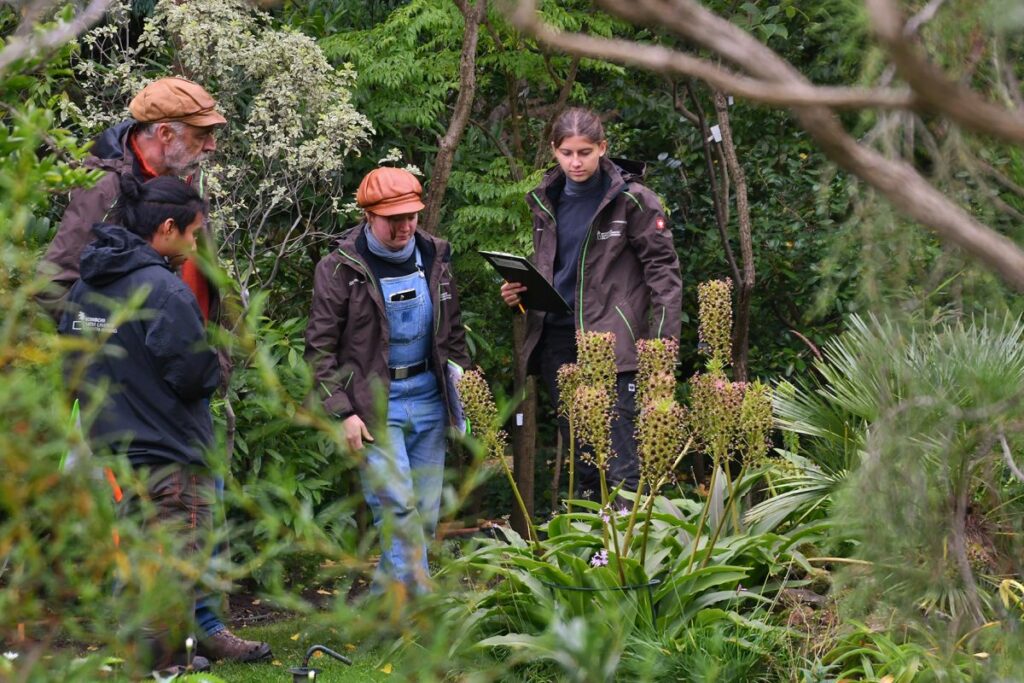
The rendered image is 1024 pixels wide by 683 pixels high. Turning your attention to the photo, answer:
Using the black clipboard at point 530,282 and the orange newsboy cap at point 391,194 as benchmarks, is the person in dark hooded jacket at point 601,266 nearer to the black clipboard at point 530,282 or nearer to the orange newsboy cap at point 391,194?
the black clipboard at point 530,282

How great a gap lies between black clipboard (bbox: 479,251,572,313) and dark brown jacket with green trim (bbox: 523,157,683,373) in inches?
6.6

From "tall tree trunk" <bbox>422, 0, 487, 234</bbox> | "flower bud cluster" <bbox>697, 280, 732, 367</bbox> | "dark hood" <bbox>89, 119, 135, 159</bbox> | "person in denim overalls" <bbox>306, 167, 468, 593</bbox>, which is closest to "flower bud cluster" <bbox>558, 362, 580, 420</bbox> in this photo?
"flower bud cluster" <bbox>697, 280, 732, 367</bbox>

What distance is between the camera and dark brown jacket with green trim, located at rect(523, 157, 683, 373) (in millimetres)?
6195

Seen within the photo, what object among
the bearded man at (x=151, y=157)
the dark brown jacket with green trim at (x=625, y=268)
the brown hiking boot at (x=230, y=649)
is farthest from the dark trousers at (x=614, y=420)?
the bearded man at (x=151, y=157)

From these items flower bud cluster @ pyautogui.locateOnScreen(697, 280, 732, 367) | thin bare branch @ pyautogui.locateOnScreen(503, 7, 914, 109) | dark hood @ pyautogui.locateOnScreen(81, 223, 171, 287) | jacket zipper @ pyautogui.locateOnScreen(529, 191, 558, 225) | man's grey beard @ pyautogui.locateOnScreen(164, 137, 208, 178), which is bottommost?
flower bud cluster @ pyautogui.locateOnScreen(697, 280, 732, 367)

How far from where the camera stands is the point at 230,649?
18.4 feet

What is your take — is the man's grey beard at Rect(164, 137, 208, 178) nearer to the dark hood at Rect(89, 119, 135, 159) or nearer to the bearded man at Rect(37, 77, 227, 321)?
the bearded man at Rect(37, 77, 227, 321)

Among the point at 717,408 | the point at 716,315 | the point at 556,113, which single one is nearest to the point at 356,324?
the point at 716,315

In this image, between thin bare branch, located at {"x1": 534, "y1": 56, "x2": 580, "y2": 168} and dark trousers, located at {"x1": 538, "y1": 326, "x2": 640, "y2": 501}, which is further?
thin bare branch, located at {"x1": 534, "y1": 56, "x2": 580, "y2": 168}

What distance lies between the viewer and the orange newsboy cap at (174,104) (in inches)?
198

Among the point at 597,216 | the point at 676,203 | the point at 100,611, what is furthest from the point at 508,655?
the point at 676,203

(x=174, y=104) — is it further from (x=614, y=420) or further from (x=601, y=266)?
(x=614, y=420)

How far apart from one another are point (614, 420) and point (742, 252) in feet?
11.3

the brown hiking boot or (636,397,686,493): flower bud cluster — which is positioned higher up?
(636,397,686,493): flower bud cluster
